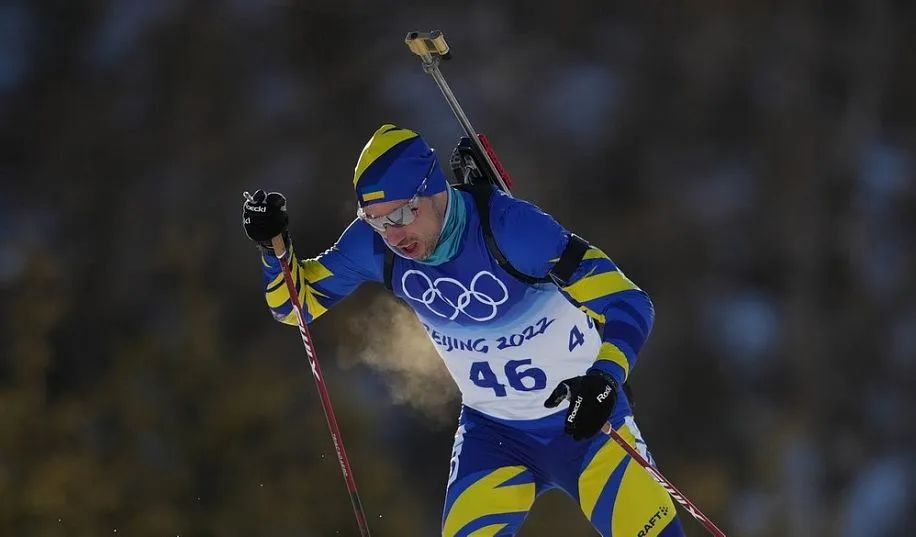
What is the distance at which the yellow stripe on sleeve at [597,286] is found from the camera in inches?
143

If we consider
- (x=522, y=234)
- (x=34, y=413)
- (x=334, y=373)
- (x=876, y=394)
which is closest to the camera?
(x=522, y=234)

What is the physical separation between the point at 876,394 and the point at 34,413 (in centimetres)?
519

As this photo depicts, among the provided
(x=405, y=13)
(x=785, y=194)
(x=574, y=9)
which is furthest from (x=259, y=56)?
(x=785, y=194)

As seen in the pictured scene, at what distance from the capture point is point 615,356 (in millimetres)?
3584

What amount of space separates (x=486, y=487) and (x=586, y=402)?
1.98ft

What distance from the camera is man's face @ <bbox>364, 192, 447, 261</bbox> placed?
11.8 feet

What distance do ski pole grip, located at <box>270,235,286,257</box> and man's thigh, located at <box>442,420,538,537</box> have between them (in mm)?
801

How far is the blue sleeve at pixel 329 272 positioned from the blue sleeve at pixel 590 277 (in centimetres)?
41

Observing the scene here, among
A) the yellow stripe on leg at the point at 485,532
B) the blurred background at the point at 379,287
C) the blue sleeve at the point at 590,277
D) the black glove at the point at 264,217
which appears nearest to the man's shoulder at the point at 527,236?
the blue sleeve at the point at 590,277

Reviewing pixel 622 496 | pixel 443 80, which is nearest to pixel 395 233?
pixel 443 80

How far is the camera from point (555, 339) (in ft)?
12.9

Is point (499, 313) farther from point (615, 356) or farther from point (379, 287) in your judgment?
point (379, 287)

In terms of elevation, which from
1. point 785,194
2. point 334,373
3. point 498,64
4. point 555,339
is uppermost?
point 555,339

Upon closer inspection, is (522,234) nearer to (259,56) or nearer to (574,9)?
(259,56)
